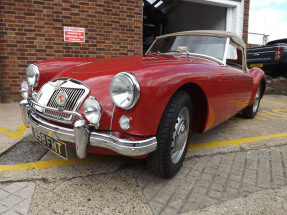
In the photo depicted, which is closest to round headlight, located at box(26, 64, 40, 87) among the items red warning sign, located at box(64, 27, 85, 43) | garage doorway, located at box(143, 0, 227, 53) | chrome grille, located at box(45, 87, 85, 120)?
chrome grille, located at box(45, 87, 85, 120)

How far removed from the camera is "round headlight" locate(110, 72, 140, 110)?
1.50m

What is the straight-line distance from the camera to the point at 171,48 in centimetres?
304

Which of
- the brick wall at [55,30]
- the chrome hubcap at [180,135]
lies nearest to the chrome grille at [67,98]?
the chrome hubcap at [180,135]

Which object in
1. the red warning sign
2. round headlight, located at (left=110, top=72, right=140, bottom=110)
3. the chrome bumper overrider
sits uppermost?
the red warning sign

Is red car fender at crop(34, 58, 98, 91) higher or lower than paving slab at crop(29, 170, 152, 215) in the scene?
higher

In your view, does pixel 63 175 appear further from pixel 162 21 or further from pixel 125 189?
pixel 162 21

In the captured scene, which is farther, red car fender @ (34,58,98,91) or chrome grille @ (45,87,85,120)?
red car fender @ (34,58,98,91)

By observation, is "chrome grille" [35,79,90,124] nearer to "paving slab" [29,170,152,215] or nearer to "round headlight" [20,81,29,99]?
"round headlight" [20,81,29,99]

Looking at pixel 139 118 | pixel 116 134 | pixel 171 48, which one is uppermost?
pixel 171 48

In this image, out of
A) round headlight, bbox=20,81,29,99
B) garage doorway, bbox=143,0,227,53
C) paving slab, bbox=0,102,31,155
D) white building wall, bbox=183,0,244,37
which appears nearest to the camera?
round headlight, bbox=20,81,29,99

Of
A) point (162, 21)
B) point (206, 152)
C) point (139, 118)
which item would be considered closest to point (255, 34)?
point (162, 21)

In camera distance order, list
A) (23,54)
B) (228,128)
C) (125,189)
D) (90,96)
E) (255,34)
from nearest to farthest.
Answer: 1. (90,96)
2. (125,189)
3. (228,128)
4. (23,54)
5. (255,34)

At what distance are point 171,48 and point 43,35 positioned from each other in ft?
10.2

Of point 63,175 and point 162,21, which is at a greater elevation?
point 162,21
